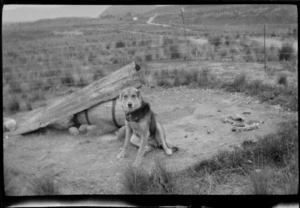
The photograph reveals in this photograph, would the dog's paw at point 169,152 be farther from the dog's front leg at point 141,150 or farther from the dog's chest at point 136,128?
the dog's chest at point 136,128

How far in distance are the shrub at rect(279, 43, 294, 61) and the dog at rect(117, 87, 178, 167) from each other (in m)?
5.27

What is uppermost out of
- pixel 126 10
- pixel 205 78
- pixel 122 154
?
pixel 126 10

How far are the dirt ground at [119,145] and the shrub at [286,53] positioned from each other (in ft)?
8.39

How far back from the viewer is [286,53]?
9.29 metres

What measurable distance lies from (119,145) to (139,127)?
61 centimetres

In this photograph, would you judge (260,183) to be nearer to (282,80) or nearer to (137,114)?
(137,114)

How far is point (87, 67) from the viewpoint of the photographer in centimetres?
1032

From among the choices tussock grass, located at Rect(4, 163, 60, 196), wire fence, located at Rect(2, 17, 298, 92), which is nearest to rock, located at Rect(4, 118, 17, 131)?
wire fence, located at Rect(2, 17, 298, 92)

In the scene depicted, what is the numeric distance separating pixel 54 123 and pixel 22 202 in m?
2.79

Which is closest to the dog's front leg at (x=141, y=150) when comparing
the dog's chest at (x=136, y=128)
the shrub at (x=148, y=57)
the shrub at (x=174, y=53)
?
the dog's chest at (x=136, y=128)

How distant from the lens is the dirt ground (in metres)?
4.38

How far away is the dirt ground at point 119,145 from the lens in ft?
14.4

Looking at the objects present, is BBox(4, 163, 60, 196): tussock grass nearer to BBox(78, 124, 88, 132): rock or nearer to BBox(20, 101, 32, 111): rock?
BBox(78, 124, 88, 132): rock

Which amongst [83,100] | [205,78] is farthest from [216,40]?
[83,100]
